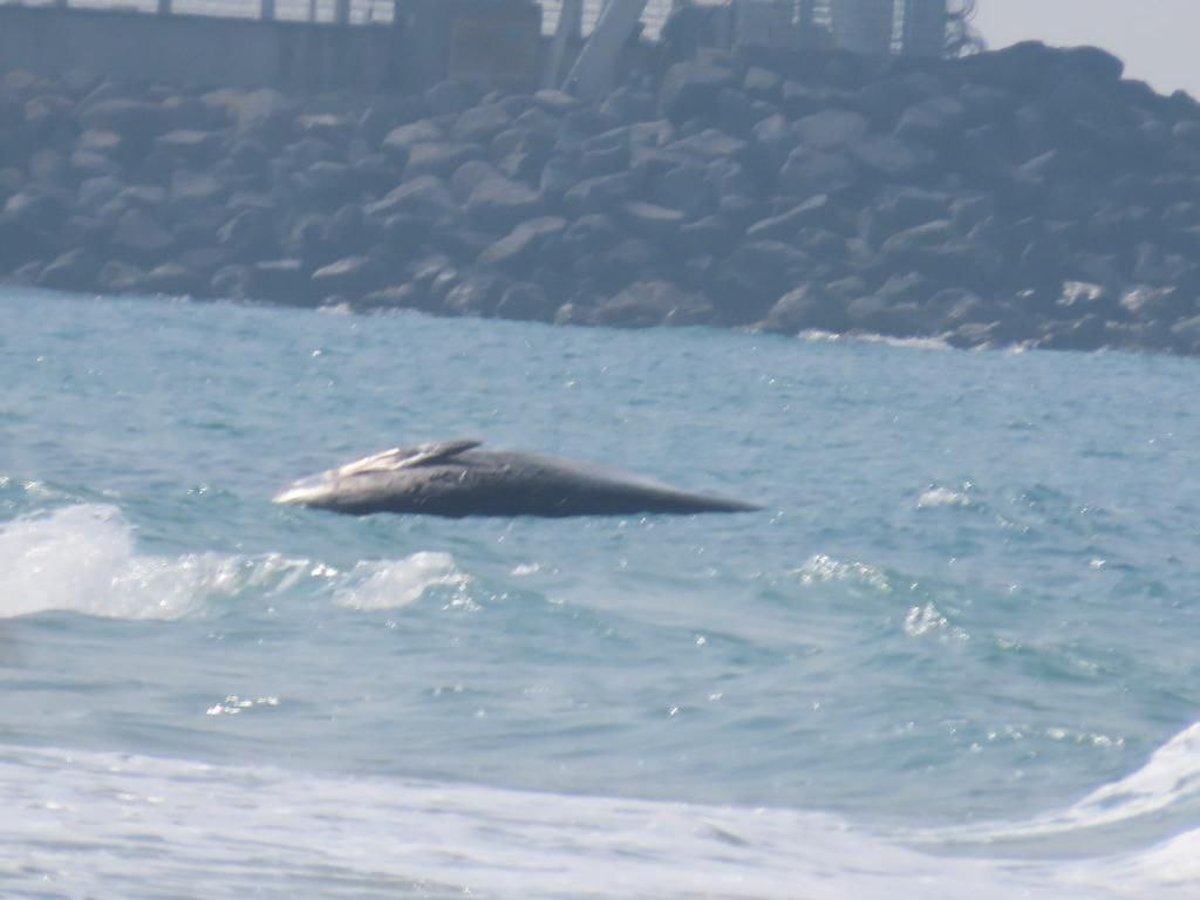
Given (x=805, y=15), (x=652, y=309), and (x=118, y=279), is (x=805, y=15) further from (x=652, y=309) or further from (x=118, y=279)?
(x=118, y=279)

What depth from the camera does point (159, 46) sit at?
5541cm

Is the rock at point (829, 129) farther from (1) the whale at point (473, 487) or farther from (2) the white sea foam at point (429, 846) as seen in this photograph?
(2) the white sea foam at point (429, 846)

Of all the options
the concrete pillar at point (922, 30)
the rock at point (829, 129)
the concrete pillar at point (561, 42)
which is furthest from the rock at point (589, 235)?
the concrete pillar at point (922, 30)

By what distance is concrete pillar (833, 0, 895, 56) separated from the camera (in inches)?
2271

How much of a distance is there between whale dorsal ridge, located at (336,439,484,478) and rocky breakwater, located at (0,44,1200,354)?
32.1 meters

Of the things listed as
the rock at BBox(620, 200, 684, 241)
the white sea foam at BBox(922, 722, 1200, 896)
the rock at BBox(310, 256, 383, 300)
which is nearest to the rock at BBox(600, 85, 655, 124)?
the rock at BBox(620, 200, 684, 241)

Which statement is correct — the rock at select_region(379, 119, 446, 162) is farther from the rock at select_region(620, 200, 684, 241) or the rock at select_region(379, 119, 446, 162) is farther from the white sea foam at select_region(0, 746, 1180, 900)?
the white sea foam at select_region(0, 746, 1180, 900)

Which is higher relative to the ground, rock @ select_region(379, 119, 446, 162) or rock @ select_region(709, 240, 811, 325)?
rock @ select_region(379, 119, 446, 162)

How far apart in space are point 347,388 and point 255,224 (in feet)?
76.6

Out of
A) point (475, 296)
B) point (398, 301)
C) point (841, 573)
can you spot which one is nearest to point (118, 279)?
point (398, 301)

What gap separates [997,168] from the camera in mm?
52875

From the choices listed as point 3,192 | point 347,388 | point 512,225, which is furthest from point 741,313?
point 347,388

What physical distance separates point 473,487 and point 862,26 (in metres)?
45.4

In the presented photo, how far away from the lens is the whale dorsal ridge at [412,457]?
13.8 m
